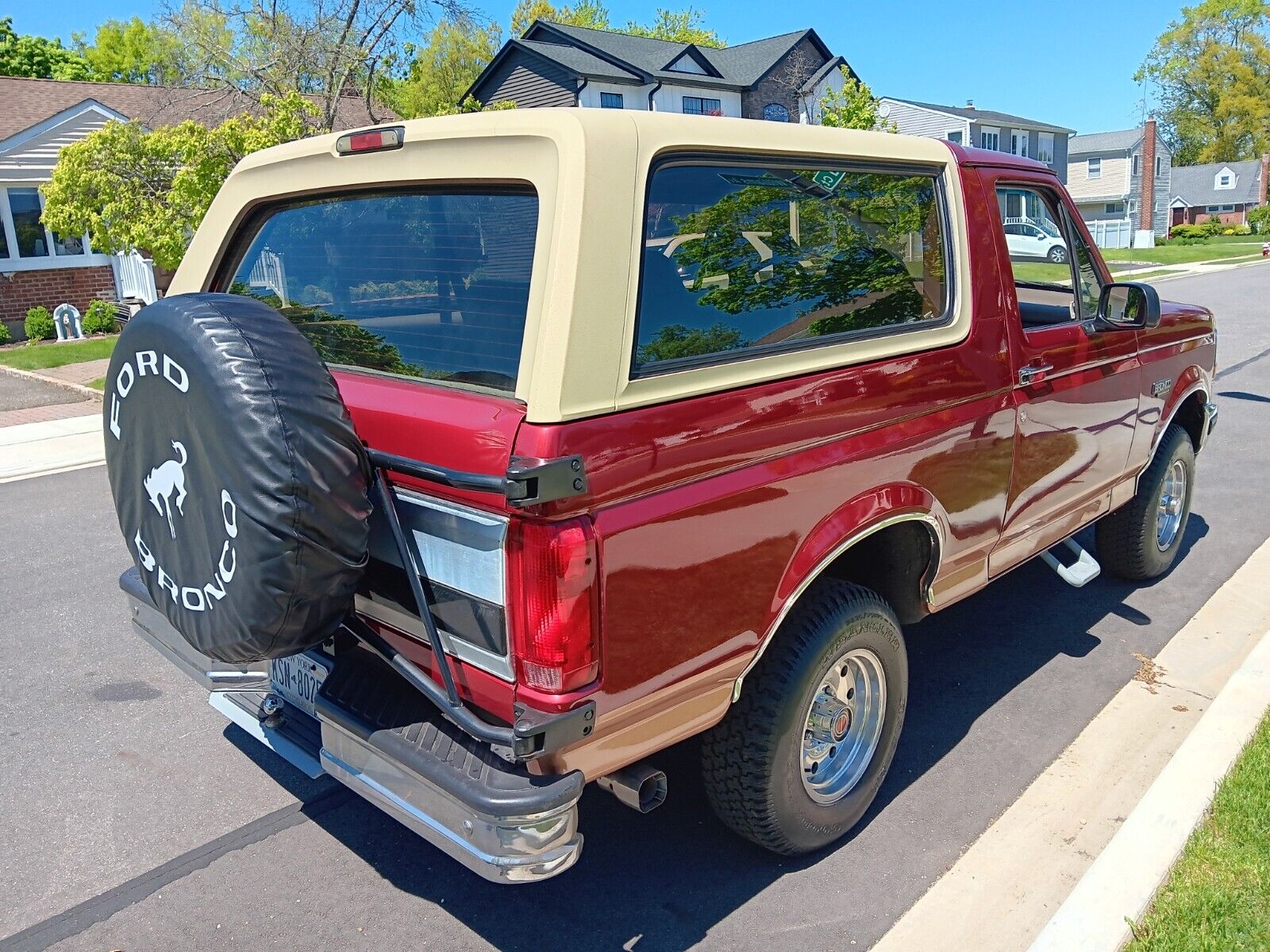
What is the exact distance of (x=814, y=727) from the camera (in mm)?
3174

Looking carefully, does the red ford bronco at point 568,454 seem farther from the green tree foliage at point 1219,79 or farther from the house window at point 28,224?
the green tree foliage at point 1219,79

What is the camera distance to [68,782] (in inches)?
149

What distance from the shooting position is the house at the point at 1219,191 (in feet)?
249

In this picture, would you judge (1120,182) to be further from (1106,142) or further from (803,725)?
(803,725)

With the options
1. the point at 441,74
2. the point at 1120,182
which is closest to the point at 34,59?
the point at 441,74

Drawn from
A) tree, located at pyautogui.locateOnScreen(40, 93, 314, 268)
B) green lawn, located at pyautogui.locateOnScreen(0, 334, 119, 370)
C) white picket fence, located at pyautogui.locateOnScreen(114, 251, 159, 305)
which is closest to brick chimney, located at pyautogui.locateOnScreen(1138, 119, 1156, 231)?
white picket fence, located at pyautogui.locateOnScreen(114, 251, 159, 305)

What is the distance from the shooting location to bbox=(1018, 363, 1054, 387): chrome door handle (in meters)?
3.70

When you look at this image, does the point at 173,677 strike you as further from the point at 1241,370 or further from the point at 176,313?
the point at 1241,370

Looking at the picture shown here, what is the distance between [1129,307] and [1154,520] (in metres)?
1.42

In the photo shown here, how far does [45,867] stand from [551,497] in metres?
2.36

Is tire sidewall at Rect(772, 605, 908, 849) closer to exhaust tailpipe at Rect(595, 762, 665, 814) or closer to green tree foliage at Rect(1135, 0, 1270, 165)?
exhaust tailpipe at Rect(595, 762, 665, 814)

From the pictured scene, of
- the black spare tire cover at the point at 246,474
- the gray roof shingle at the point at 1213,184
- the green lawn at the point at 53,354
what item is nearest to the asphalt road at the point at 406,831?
the black spare tire cover at the point at 246,474

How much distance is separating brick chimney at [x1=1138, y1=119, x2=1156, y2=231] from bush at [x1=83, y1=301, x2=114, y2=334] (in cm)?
5733

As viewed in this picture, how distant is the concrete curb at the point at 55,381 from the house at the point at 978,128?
41308 mm
